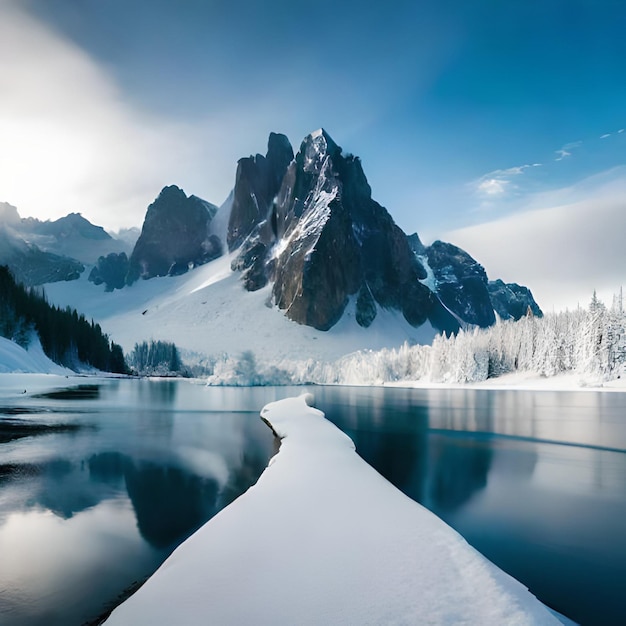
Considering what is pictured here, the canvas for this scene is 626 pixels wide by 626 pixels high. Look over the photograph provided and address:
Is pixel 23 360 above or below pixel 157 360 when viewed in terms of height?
above

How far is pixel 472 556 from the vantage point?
7.36 m

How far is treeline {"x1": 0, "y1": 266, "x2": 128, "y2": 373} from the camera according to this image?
82.3 meters

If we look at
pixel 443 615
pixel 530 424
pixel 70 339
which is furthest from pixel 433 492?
pixel 70 339

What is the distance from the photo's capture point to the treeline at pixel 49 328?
82.3 meters

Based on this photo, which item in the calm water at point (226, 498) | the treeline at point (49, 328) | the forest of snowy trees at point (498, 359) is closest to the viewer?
the calm water at point (226, 498)

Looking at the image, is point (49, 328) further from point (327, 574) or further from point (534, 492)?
point (327, 574)

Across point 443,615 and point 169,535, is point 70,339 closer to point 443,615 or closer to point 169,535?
point 169,535

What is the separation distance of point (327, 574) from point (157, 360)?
17398 centimetres

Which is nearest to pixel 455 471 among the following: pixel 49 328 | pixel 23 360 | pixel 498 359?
pixel 23 360

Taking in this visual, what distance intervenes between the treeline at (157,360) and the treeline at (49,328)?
3622cm

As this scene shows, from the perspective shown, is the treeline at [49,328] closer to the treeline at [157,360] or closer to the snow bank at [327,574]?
the treeline at [157,360]

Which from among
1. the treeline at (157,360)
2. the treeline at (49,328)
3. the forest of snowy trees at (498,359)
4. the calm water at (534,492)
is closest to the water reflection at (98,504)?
the calm water at (534,492)

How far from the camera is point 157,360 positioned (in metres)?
168

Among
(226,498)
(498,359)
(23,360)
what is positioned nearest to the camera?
(226,498)
